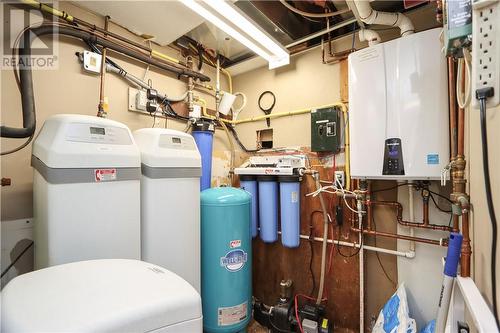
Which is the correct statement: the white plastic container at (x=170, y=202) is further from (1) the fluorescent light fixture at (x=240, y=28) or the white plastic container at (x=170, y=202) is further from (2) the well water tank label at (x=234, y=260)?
(1) the fluorescent light fixture at (x=240, y=28)

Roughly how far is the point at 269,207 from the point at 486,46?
1599 millimetres

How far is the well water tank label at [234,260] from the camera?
1.67 metres

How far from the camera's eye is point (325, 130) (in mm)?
1900

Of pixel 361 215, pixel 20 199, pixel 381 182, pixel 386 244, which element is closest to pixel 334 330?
pixel 386 244

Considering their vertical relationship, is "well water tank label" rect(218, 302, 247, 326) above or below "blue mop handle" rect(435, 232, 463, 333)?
below

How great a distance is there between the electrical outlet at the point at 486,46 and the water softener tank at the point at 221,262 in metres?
1.38

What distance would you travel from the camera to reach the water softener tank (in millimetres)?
1664

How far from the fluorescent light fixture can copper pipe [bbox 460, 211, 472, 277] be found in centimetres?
163

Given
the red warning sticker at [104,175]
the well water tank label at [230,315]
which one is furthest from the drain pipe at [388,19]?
the well water tank label at [230,315]

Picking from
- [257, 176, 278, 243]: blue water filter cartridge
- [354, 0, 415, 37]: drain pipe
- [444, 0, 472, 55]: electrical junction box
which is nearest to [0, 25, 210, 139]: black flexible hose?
[257, 176, 278, 243]: blue water filter cartridge

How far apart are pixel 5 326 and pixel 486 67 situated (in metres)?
1.33

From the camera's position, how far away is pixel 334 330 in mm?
1897

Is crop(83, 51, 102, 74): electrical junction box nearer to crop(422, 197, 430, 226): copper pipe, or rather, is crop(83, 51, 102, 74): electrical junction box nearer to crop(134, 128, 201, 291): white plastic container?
crop(134, 128, 201, 291): white plastic container

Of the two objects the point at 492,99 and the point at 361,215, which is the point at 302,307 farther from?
the point at 492,99
